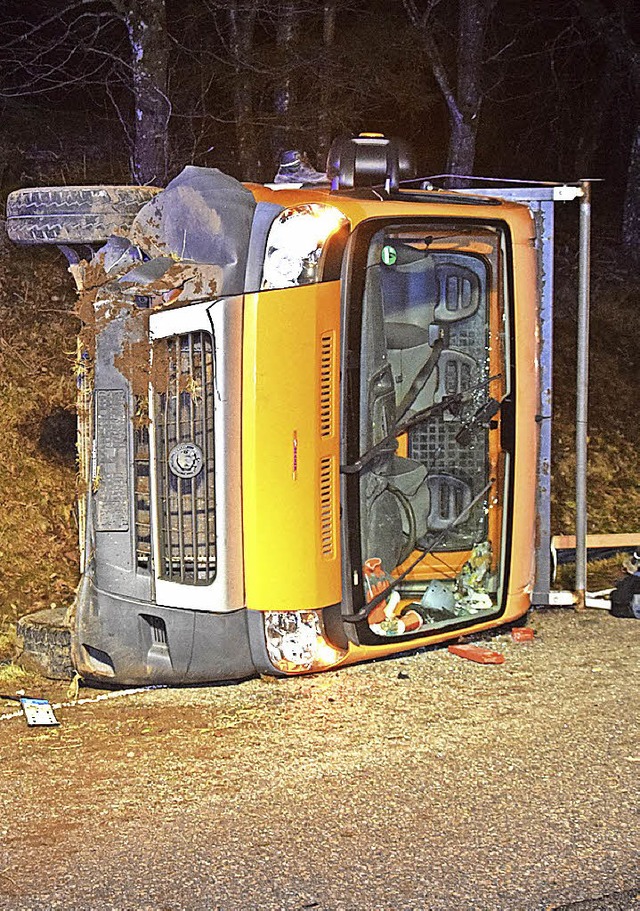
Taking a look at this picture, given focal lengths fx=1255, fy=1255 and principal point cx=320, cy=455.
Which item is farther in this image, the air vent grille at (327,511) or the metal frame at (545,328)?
the metal frame at (545,328)

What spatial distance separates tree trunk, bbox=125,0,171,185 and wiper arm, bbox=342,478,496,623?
5.74m

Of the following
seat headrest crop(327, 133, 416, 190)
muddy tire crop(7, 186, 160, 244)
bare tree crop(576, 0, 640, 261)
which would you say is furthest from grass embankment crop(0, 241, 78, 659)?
bare tree crop(576, 0, 640, 261)

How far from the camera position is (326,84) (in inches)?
537

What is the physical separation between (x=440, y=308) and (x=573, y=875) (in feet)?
10.4

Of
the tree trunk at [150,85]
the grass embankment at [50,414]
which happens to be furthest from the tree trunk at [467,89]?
the tree trunk at [150,85]

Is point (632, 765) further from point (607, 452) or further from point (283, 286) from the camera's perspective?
point (607, 452)

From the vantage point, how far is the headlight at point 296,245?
5.18m

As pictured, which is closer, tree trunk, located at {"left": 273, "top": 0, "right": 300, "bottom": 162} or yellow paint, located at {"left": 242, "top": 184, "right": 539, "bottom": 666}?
yellow paint, located at {"left": 242, "top": 184, "right": 539, "bottom": 666}

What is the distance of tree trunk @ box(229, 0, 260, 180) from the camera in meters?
13.5

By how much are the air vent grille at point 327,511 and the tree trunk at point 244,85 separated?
8850 mm

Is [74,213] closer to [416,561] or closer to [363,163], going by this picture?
[363,163]

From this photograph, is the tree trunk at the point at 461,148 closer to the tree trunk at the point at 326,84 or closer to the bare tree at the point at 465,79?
the bare tree at the point at 465,79

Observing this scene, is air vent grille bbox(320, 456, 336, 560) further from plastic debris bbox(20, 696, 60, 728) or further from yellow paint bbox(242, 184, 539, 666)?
plastic debris bbox(20, 696, 60, 728)

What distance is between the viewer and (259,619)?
5195mm
